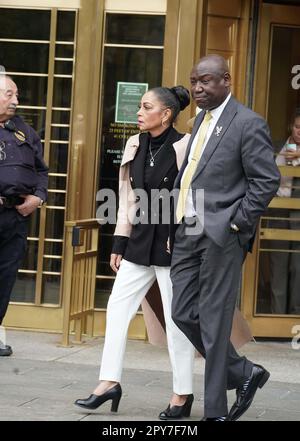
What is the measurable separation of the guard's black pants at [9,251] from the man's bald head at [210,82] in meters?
2.43

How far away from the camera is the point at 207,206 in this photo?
19.6 ft

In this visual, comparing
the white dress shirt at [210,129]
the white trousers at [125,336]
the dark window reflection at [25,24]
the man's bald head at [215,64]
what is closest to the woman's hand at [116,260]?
the white trousers at [125,336]

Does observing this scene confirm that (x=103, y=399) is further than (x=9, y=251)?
No

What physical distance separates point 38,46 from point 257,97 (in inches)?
75.3

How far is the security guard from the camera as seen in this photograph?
7.95m

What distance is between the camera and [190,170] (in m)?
6.14

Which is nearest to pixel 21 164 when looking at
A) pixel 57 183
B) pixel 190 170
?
pixel 57 183

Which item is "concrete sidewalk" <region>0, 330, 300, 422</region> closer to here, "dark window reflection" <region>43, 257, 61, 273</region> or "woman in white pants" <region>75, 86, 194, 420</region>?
"woman in white pants" <region>75, 86, 194, 420</region>

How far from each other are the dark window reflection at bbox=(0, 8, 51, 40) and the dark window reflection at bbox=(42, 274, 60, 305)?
2.05m

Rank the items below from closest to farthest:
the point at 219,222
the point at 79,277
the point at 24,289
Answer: the point at 219,222 → the point at 79,277 → the point at 24,289

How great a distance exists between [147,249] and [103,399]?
3.07ft

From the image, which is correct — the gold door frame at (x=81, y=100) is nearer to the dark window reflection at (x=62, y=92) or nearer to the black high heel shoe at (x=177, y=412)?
the dark window reflection at (x=62, y=92)

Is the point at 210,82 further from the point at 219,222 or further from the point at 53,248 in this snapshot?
the point at 53,248

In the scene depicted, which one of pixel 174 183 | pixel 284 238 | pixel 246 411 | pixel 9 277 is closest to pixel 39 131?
pixel 9 277
